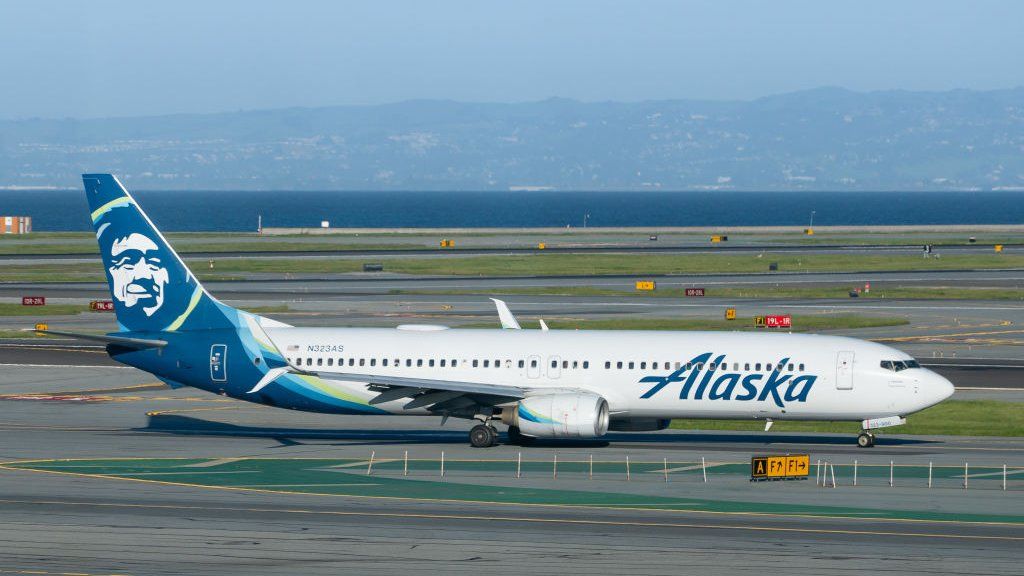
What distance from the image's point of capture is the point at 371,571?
28766 millimetres

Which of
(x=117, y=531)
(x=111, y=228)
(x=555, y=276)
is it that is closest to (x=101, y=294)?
(x=555, y=276)

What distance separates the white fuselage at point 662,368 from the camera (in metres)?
46.0

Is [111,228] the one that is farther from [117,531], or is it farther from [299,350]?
[117,531]

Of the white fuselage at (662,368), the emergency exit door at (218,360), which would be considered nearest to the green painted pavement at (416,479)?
the white fuselage at (662,368)

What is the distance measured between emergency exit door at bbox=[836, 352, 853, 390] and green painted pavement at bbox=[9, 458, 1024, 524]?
4011mm

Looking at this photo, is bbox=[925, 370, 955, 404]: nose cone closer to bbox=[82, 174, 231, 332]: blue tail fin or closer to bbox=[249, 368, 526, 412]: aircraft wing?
bbox=[249, 368, 526, 412]: aircraft wing

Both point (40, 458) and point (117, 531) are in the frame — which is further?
point (40, 458)

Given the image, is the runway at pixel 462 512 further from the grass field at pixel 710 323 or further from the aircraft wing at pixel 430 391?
the grass field at pixel 710 323

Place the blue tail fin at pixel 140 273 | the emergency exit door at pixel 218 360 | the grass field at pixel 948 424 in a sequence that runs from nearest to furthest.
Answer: the emergency exit door at pixel 218 360
the blue tail fin at pixel 140 273
the grass field at pixel 948 424

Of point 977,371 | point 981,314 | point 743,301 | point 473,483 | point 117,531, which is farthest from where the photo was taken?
point 743,301

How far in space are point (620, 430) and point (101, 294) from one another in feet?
233

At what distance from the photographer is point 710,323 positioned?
87.9 metres

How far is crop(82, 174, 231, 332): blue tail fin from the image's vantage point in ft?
162

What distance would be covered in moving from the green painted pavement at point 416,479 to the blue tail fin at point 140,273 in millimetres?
6811
